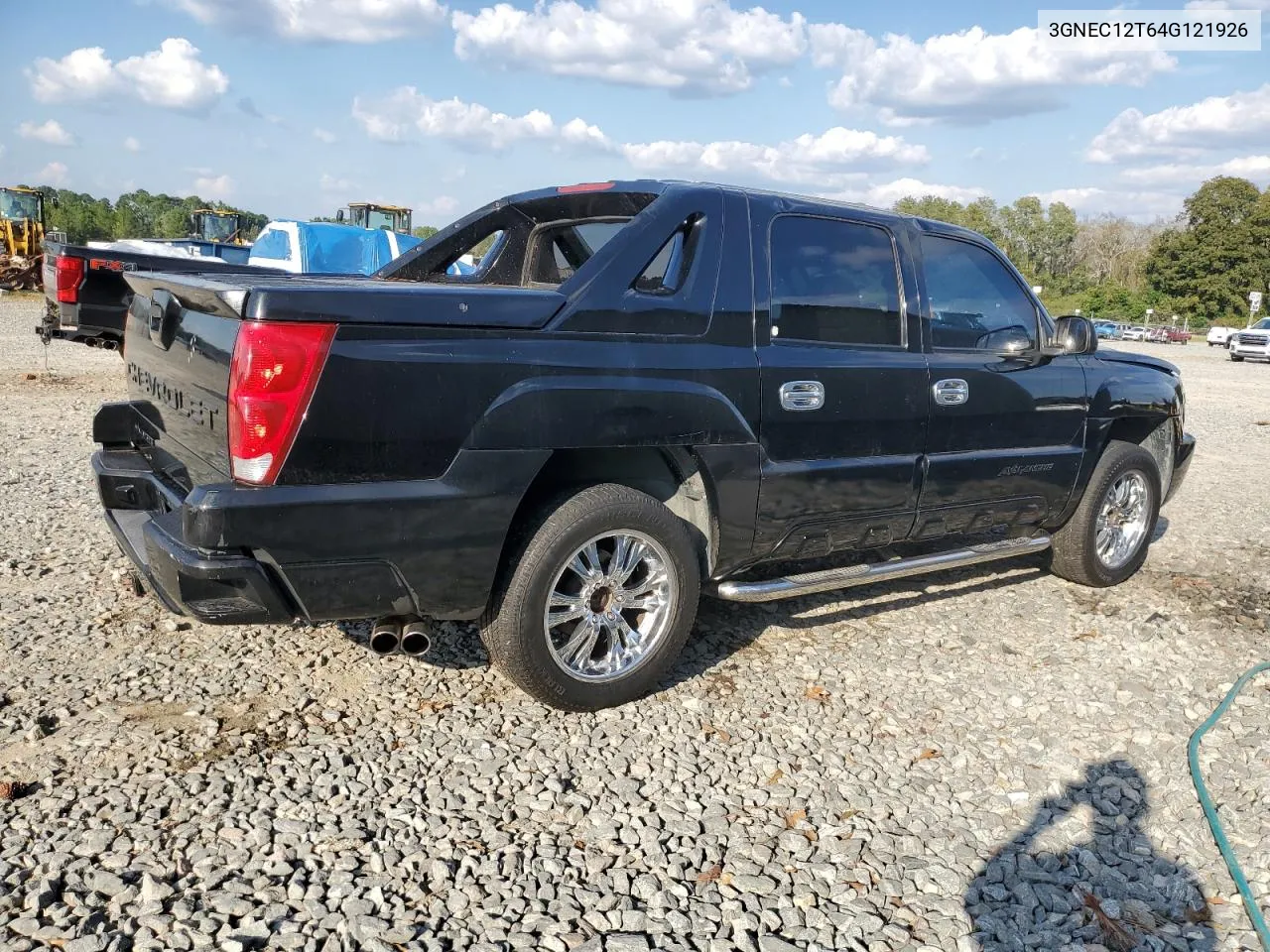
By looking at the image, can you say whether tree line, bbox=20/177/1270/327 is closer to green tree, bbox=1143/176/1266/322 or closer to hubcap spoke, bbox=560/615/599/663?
green tree, bbox=1143/176/1266/322

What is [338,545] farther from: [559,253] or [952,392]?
[952,392]

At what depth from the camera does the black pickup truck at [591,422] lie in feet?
9.34

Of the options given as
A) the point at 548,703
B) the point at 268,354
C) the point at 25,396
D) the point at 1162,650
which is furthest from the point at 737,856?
the point at 25,396

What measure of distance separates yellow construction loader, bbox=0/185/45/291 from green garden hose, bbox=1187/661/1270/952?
114 feet

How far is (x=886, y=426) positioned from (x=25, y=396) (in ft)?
32.7

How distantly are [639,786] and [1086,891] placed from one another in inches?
51.3

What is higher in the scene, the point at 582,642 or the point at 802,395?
the point at 802,395

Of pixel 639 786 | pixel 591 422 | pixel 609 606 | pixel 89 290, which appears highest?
pixel 89 290

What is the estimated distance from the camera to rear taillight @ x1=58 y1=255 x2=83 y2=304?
7227 millimetres

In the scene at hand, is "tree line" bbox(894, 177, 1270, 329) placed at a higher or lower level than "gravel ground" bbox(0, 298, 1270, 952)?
higher

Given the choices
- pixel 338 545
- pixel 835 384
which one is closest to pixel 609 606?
pixel 338 545

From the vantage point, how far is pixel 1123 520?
555 cm

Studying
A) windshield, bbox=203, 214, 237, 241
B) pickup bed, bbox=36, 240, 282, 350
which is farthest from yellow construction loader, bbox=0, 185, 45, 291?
pickup bed, bbox=36, 240, 282, 350

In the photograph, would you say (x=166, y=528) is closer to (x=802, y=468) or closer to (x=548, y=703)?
(x=548, y=703)
